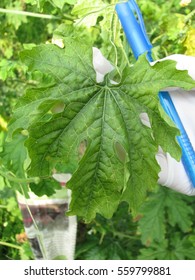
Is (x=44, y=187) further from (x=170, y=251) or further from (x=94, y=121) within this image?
(x=170, y=251)

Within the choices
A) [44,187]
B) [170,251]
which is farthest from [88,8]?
[170,251]

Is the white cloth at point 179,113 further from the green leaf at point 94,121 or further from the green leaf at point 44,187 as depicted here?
the green leaf at point 44,187

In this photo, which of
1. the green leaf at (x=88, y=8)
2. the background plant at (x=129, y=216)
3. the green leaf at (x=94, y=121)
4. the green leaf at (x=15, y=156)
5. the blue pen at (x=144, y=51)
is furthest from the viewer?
the background plant at (x=129, y=216)

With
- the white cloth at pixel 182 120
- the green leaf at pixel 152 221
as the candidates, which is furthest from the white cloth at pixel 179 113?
the green leaf at pixel 152 221

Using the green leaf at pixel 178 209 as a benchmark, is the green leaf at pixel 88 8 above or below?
above

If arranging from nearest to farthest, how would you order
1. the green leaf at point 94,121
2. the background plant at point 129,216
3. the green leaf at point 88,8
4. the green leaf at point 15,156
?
the green leaf at point 94,121, the green leaf at point 88,8, the green leaf at point 15,156, the background plant at point 129,216

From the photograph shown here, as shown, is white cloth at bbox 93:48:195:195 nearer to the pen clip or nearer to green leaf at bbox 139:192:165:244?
the pen clip
